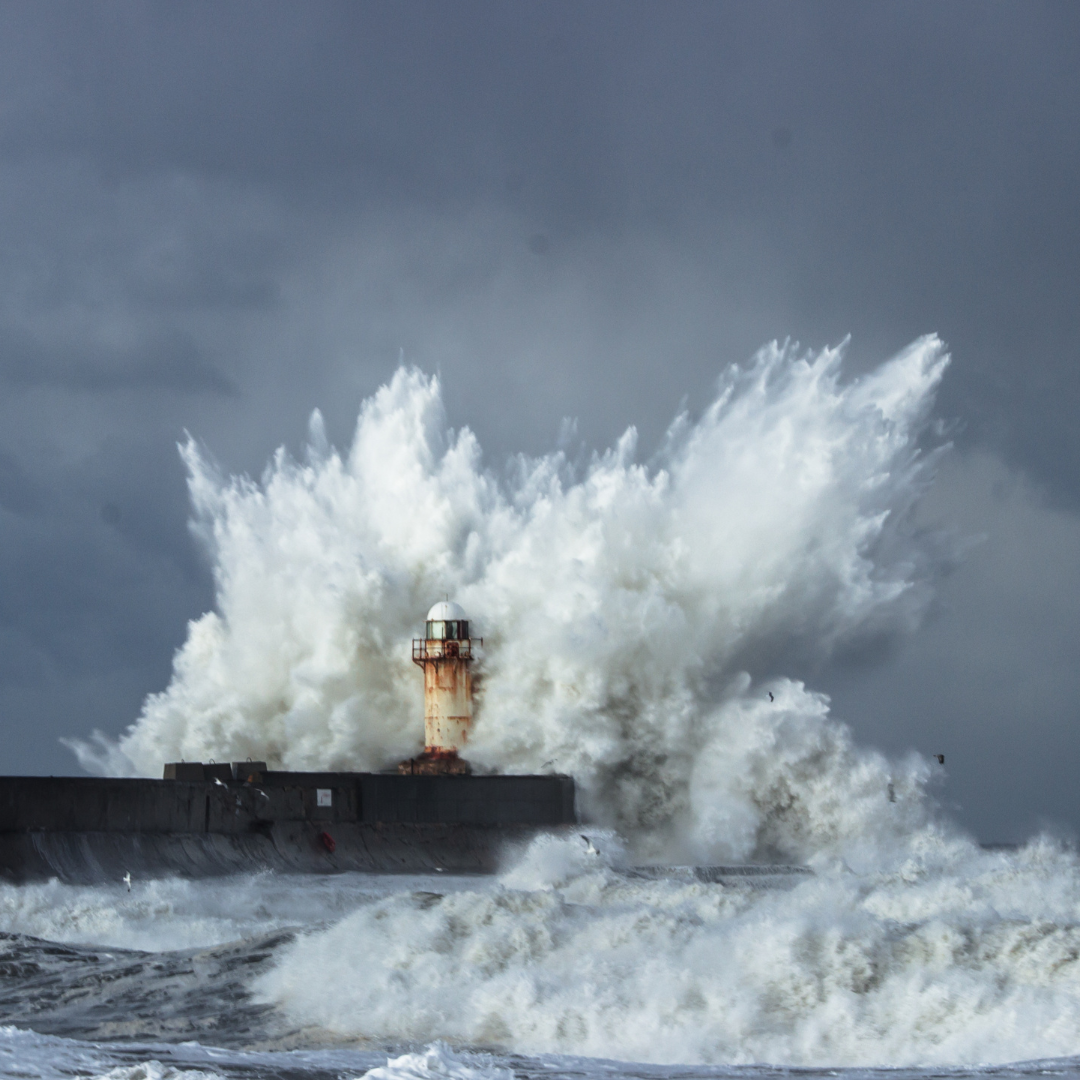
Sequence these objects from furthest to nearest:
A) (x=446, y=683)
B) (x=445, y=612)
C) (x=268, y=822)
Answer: (x=445, y=612) → (x=446, y=683) → (x=268, y=822)

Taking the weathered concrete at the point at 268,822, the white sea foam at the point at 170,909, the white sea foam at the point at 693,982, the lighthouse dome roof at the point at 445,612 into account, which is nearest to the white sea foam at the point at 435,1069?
the white sea foam at the point at 693,982

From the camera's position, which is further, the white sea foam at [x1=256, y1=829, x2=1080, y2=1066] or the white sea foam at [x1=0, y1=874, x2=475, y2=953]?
the white sea foam at [x1=0, y1=874, x2=475, y2=953]

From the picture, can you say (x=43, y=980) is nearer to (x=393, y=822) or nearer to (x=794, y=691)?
(x=393, y=822)

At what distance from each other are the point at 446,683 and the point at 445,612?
62.7 inches

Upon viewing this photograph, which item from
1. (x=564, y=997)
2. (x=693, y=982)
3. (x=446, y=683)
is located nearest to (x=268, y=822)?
(x=446, y=683)

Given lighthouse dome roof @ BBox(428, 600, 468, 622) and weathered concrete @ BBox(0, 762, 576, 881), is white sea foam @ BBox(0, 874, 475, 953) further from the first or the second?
lighthouse dome roof @ BBox(428, 600, 468, 622)

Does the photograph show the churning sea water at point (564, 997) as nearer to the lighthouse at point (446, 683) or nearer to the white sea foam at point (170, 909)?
the white sea foam at point (170, 909)

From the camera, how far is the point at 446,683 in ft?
104

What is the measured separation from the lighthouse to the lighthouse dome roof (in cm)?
4

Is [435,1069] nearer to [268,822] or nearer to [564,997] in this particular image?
[564,997]

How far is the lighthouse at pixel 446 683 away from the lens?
3141 centimetres

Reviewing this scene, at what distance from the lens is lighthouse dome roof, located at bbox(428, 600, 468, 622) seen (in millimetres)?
31797

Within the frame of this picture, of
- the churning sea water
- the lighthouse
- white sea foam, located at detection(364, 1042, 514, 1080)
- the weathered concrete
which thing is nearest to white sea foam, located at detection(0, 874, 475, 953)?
the weathered concrete

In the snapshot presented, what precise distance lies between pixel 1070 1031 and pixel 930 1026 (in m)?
0.86
